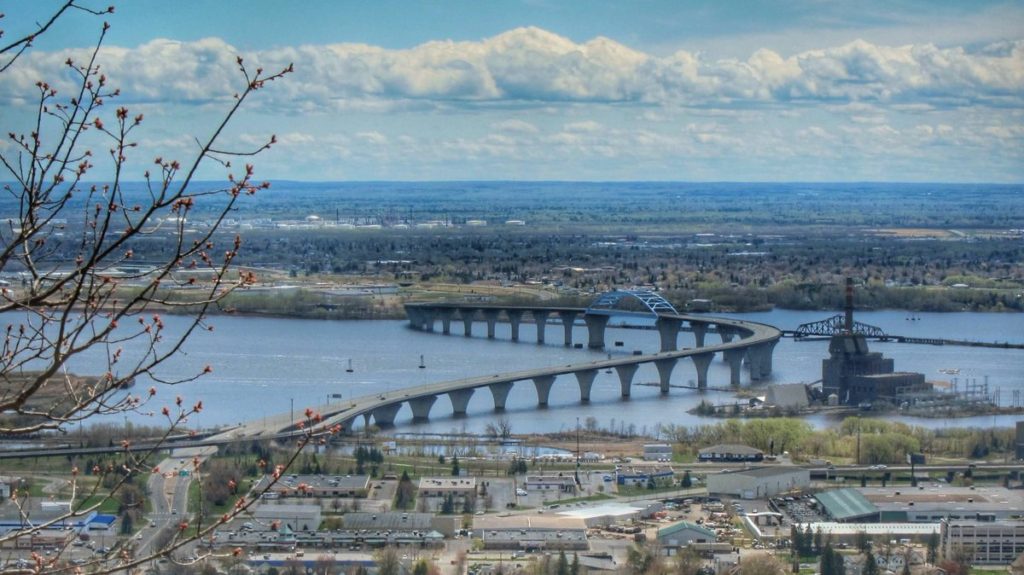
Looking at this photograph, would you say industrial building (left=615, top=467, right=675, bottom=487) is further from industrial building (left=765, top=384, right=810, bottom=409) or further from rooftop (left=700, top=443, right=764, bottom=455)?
industrial building (left=765, top=384, right=810, bottom=409)

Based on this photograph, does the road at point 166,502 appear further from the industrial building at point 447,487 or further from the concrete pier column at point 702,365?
the concrete pier column at point 702,365

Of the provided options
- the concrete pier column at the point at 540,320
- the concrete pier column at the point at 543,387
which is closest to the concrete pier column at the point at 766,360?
the concrete pier column at the point at 543,387

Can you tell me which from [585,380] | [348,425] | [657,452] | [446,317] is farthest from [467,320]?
[657,452]

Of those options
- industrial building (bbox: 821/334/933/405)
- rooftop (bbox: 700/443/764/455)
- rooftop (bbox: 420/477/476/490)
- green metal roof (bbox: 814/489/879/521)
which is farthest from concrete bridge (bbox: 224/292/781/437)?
green metal roof (bbox: 814/489/879/521)

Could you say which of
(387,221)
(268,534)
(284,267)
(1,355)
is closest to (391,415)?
(268,534)

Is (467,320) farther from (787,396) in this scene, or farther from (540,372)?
(787,396)
